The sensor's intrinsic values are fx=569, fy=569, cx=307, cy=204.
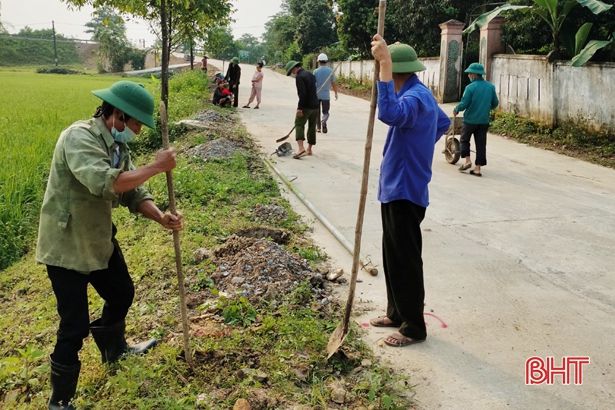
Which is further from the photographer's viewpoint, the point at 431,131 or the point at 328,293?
the point at 328,293

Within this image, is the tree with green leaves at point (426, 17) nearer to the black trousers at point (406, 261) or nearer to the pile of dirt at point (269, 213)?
the pile of dirt at point (269, 213)

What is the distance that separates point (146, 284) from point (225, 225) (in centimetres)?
136

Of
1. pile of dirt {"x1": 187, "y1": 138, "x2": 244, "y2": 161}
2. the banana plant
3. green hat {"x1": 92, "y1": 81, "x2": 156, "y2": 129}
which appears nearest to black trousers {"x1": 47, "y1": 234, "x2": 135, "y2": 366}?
green hat {"x1": 92, "y1": 81, "x2": 156, "y2": 129}

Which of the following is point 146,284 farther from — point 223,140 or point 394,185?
point 223,140

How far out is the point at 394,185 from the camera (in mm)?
3656

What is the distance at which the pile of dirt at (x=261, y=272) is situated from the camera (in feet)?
14.6

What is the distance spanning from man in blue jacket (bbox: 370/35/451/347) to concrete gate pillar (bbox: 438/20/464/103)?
1458 cm

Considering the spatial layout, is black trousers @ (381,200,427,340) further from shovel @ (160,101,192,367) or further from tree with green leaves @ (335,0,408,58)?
tree with green leaves @ (335,0,408,58)

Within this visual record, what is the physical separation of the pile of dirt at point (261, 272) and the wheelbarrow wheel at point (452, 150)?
17.7 ft

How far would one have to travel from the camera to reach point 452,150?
383 inches

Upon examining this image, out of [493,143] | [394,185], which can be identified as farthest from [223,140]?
[394,185]

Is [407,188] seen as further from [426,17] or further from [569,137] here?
[426,17]

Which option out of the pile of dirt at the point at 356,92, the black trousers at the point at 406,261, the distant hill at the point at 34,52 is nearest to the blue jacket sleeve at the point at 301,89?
the black trousers at the point at 406,261

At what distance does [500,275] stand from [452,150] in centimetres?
501
